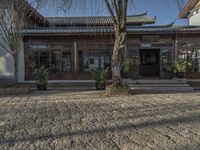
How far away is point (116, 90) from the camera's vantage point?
888 centimetres

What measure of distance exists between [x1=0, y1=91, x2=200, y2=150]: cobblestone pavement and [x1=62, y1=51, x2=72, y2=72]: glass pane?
760cm

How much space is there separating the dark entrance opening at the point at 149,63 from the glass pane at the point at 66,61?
17.9 feet

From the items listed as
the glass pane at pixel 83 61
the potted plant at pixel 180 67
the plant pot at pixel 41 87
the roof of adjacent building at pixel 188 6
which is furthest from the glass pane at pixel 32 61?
the roof of adjacent building at pixel 188 6

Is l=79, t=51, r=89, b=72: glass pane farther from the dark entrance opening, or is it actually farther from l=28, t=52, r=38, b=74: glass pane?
the dark entrance opening

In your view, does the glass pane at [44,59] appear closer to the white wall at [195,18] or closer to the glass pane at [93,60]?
the glass pane at [93,60]

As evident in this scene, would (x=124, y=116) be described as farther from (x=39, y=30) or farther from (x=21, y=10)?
(x=39, y=30)

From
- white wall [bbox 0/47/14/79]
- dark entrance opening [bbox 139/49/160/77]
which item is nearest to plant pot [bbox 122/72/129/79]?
dark entrance opening [bbox 139/49/160/77]

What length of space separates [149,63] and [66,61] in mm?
6423

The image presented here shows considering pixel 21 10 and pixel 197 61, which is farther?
pixel 197 61

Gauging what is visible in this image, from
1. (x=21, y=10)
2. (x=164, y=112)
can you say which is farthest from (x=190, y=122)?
(x=21, y=10)

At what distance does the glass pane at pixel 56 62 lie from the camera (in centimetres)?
1356

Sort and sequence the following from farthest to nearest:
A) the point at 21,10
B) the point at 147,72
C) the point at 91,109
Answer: the point at 147,72, the point at 21,10, the point at 91,109

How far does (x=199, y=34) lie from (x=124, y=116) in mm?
10436

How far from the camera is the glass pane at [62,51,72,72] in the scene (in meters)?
13.6
